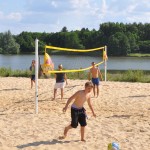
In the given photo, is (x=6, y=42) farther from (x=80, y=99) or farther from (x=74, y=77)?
(x=80, y=99)

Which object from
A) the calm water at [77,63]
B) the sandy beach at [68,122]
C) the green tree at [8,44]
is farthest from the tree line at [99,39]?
the sandy beach at [68,122]

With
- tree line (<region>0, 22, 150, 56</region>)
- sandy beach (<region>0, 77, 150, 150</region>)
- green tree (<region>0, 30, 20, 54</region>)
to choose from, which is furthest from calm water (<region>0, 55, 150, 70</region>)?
green tree (<region>0, 30, 20, 54</region>)

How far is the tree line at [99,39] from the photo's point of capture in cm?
6544

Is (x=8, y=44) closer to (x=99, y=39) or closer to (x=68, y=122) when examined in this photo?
(x=99, y=39)

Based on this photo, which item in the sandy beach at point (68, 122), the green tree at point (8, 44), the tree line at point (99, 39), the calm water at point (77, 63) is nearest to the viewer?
the sandy beach at point (68, 122)

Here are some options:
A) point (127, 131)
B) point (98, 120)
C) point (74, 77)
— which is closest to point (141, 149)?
point (127, 131)

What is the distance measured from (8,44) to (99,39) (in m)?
18.1

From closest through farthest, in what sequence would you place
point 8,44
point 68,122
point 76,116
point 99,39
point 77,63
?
point 76,116 → point 68,122 → point 77,63 → point 8,44 → point 99,39

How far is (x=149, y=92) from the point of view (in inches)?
525

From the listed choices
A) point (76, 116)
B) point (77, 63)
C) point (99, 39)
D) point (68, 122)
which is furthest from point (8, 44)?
point (76, 116)

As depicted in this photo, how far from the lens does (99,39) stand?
73.8 metres

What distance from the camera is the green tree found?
66.9 m

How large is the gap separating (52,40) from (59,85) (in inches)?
2661

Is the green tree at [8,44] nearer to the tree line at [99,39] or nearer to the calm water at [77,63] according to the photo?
the tree line at [99,39]
